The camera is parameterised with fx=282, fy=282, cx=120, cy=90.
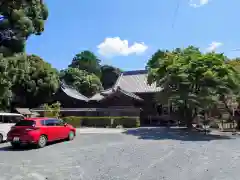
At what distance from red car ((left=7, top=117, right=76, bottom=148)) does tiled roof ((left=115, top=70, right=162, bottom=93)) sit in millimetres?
24551

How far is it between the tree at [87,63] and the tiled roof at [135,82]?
108ft

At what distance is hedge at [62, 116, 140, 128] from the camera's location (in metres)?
30.9

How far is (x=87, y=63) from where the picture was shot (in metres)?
77.8

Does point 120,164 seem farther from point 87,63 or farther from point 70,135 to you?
point 87,63

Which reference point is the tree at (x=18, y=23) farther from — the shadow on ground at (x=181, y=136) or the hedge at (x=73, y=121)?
the hedge at (x=73, y=121)

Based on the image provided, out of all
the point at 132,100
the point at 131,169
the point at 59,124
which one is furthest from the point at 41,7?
the point at 132,100

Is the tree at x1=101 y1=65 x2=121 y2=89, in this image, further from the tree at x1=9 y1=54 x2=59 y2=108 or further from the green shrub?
the green shrub

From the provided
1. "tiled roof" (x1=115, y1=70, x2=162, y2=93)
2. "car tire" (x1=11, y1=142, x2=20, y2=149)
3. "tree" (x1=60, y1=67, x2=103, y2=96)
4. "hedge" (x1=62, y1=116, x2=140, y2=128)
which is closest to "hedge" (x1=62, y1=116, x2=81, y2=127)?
"hedge" (x1=62, y1=116, x2=140, y2=128)

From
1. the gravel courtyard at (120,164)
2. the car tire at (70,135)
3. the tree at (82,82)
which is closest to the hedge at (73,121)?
the car tire at (70,135)

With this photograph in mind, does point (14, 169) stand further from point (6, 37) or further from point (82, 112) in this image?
point (82, 112)

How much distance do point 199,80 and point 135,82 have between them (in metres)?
20.9

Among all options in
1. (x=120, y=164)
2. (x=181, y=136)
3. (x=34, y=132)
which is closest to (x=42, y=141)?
(x=34, y=132)

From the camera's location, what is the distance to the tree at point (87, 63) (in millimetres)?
77125

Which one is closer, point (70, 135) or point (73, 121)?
point (70, 135)
